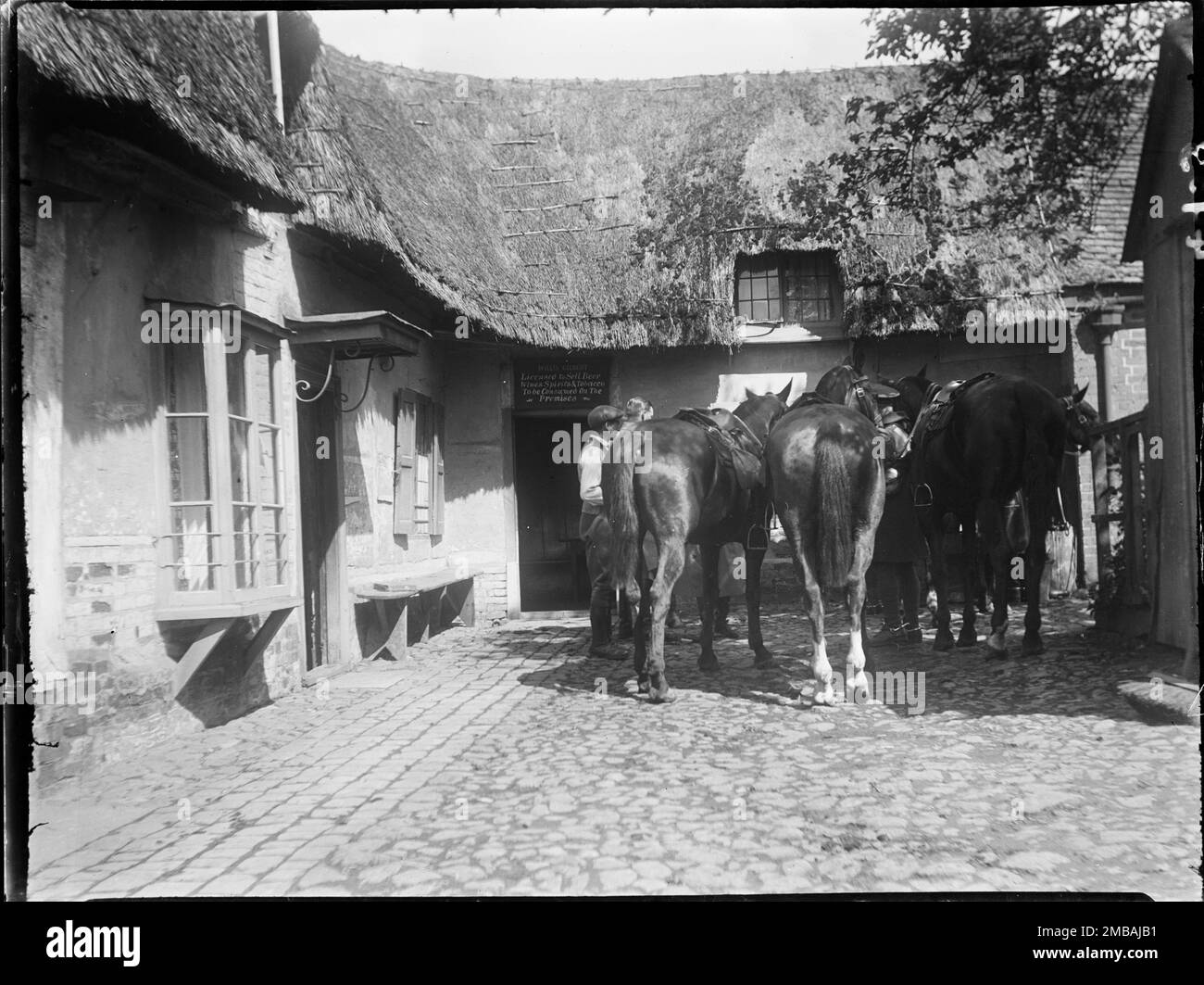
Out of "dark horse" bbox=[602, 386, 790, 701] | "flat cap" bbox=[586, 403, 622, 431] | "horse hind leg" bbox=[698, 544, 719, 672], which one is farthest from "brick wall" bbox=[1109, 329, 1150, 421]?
"flat cap" bbox=[586, 403, 622, 431]

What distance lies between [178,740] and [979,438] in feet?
18.3

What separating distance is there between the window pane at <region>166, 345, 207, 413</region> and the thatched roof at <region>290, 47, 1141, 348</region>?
3.09m

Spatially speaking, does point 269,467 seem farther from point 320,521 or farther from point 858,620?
point 858,620

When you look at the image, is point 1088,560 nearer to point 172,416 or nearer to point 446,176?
point 446,176

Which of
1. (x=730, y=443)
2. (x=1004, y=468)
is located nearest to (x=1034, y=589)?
(x=1004, y=468)

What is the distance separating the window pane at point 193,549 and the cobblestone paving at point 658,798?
34.6 inches

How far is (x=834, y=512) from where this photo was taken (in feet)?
17.8

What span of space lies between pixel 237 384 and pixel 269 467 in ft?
2.38

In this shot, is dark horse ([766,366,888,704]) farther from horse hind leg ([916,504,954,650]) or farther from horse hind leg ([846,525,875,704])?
horse hind leg ([916,504,954,650])

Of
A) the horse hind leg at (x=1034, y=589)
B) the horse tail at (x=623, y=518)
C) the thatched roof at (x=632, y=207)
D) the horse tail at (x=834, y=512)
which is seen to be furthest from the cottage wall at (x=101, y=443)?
the horse hind leg at (x=1034, y=589)
